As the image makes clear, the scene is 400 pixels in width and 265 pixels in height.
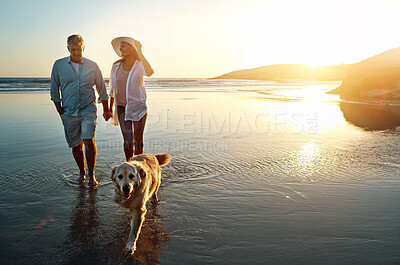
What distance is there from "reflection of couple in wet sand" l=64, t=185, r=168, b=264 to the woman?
1492 mm

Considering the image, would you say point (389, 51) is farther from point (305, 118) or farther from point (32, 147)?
point (32, 147)

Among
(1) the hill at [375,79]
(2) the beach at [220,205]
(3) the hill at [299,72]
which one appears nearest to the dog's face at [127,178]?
(2) the beach at [220,205]

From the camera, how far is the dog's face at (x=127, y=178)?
296 cm

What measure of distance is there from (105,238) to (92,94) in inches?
101

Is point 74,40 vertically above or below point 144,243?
above

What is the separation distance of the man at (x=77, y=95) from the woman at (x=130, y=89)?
0.89 ft

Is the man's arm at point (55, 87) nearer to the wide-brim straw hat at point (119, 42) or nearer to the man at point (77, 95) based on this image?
the man at point (77, 95)

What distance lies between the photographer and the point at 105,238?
3141mm

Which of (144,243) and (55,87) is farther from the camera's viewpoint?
(55,87)

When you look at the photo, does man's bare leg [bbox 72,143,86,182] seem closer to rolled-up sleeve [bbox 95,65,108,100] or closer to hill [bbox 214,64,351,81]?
rolled-up sleeve [bbox 95,65,108,100]

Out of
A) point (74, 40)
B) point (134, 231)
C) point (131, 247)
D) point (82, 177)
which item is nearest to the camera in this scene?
point (131, 247)

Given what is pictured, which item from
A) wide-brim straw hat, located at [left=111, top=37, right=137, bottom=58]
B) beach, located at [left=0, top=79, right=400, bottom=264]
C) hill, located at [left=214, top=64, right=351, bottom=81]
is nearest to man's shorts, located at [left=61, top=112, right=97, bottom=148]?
beach, located at [left=0, top=79, right=400, bottom=264]

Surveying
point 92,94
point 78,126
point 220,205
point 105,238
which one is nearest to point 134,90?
point 92,94

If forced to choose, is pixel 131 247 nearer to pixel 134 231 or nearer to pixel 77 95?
pixel 134 231
